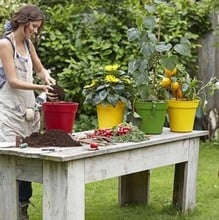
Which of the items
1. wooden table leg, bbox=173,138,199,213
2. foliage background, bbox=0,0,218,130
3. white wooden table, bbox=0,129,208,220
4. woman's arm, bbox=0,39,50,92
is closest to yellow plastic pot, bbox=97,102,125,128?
white wooden table, bbox=0,129,208,220

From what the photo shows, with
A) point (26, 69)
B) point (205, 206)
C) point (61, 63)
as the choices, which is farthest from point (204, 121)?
point (26, 69)

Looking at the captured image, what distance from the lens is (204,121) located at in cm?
891

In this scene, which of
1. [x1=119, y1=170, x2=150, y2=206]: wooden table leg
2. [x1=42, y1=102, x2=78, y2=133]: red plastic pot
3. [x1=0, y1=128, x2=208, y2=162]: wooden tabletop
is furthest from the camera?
[x1=119, y1=170, x2=150, y2=206]: wooden table leg

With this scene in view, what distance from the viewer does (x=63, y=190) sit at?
397cm

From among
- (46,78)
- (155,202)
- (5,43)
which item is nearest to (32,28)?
(5,43)

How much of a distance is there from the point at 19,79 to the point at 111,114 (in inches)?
26.7

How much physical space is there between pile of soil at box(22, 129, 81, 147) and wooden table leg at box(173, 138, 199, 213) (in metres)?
1.21

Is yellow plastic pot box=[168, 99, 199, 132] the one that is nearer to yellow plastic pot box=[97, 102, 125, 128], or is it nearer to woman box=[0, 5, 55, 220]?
yellow plastic pot box=[97, 102, 125, 128]

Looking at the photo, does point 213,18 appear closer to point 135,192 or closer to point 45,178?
point 135,192

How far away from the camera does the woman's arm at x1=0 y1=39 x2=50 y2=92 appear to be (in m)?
4.42

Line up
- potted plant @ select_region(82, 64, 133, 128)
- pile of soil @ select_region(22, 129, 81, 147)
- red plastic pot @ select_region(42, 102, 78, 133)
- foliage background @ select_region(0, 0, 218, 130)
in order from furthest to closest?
foliage background @ select_region(0, 0, 218, 130), potted plant @ select_region(82, 64, 133, 128), red plastic pot @ select_region(42, 102, 78, 133), pile of soil @ select_region(22, 129, 81, 147)

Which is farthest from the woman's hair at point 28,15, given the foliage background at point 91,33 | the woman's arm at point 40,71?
the foliage background at point 91,33

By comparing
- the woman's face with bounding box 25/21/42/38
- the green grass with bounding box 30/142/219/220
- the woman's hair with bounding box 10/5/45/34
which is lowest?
the green grass with bounding box 30/142/219/220

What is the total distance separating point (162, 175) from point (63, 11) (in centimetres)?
294
